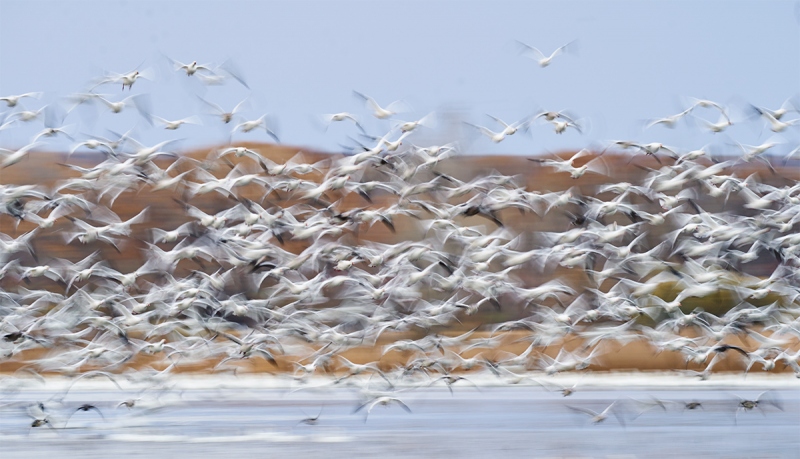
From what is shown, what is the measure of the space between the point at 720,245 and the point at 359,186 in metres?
6.44

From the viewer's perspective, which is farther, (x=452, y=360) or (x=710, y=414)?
(x=452, y=360)

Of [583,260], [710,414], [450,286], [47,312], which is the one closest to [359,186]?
[450,286]

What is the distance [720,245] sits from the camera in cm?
2180

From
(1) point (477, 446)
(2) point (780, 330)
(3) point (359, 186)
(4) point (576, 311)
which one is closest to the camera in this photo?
(1) point (477, 446)

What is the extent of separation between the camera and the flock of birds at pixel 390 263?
2005 cm

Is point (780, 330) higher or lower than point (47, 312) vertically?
higher

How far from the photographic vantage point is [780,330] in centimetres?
2123

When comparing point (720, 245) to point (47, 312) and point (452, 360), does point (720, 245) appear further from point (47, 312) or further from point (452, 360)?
point (47, 312)

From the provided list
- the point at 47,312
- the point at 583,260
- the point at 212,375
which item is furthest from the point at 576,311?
the point at 47,312

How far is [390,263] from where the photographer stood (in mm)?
23594

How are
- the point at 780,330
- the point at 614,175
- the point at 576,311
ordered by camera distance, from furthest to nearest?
1. the point at 614,175
2. the point at 576,311
3. the point at 780,330

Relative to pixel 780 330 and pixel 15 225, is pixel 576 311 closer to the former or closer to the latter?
pixel 780 330

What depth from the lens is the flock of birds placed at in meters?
20.0

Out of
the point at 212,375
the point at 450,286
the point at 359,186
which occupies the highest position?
the point at 359,186
